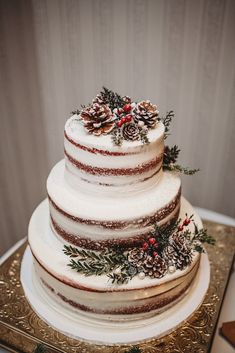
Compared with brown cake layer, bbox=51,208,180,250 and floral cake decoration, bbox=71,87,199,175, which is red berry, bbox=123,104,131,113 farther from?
brown cake layer, bbox=51,208,180,250

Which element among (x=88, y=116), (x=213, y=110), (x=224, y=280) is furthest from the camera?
(x=213, y=110)

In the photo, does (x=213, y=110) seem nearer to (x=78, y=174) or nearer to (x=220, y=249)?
(x=220, y=249)

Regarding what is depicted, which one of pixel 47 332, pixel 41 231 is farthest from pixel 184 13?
pixel 47 332

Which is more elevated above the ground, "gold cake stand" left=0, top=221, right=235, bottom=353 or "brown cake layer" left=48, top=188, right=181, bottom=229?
"brown cake layer" left=48, top=188, right=181, bottom=229

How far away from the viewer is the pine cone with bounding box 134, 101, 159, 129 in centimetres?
139

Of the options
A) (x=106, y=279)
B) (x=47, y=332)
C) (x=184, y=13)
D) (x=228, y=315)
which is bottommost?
(x=228, y=315)

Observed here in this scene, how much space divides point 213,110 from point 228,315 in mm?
1224

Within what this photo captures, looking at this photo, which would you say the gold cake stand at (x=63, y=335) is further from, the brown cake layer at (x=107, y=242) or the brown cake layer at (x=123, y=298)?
the brown cake layer at (x=107, y=242)

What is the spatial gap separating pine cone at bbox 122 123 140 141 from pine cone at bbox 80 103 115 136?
0.05 meters

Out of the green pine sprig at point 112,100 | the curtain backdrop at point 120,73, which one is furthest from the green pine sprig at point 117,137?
the curtain backdrop at point 120,73

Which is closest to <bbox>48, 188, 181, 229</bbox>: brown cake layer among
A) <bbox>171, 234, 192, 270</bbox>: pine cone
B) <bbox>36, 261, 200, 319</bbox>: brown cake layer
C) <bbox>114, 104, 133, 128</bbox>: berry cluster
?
<bbox>171, 234, 192, 270</bbox>: pine cone

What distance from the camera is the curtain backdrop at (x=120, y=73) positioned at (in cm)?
214

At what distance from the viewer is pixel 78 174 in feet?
4.65

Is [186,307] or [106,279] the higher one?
[106,279]
